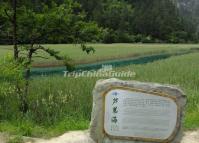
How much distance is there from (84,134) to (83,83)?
7.77 metres

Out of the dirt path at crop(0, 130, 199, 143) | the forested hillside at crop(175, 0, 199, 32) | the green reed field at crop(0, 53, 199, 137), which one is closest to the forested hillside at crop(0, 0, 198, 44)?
the green reed field at crop(0, 53, 199, 137)

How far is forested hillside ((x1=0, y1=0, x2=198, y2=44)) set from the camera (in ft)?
36.3

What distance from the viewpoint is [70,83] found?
14398mm

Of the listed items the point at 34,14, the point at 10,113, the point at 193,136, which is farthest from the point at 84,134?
the point at 34,14

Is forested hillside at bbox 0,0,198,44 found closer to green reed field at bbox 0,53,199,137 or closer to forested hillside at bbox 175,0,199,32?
green reed field at bbox 0,53,199,137

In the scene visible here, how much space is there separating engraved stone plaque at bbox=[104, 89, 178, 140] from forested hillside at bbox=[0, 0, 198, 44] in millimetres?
5482

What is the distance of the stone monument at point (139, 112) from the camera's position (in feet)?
19.3

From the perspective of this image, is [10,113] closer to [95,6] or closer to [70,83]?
[70,83]

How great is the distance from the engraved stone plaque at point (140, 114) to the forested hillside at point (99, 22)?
5482 mm

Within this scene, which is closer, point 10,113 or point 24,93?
Result: point 10,113

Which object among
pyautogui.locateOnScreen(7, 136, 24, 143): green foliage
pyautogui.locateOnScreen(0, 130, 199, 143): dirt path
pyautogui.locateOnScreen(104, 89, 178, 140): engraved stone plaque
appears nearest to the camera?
pyautogui.locateOnScreen(104, 89, 178, 140): engraved stone plaque

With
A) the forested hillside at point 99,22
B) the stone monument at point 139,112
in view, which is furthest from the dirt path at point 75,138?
the forested hillside at point 99,22

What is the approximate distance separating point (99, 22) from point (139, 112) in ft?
197

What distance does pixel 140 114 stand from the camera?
588 cm
